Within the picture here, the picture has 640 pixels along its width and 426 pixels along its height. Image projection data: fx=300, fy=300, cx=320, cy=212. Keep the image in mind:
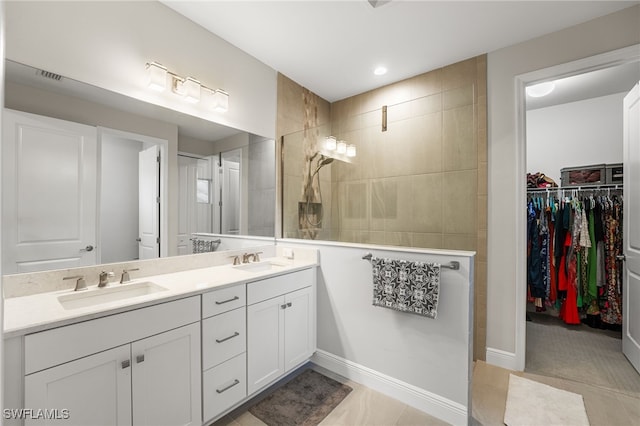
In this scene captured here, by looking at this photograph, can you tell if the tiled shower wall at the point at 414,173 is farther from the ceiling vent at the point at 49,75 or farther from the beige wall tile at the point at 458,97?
the ceiling vent at the point at 49,75

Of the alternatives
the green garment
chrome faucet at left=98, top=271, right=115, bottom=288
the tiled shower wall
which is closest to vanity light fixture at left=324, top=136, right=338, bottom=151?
the tiled shower wall

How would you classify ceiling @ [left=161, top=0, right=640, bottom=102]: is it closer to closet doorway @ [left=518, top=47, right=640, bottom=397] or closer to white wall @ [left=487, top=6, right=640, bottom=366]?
white wall @ [left=487, top=6, right=640, bottom=366]

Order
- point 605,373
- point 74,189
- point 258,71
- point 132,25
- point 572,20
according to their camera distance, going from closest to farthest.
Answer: point 74,189 → point 132,25 → point 572,20 → point 605,373 → point 258,71

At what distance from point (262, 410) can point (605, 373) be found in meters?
2.62

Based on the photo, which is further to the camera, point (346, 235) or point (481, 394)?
point (346, 235)

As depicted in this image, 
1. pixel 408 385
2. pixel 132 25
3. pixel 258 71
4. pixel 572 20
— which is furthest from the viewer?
pixel 258 71

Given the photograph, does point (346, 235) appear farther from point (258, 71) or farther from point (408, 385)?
point (258, 71)

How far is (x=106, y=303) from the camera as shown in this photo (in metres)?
1.41

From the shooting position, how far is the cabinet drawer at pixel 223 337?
5.49 feet

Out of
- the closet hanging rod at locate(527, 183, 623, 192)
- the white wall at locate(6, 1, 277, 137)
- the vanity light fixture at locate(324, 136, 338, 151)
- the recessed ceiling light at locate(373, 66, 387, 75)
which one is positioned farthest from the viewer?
the closet hanging rod at locate(527, 183, 623, 192)

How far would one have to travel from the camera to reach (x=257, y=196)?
271 centimetres

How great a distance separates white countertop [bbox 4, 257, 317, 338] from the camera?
46.3 inches

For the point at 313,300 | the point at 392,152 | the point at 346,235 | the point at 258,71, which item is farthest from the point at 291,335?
the point at 258,71

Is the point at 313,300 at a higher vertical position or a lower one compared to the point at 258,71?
lower
